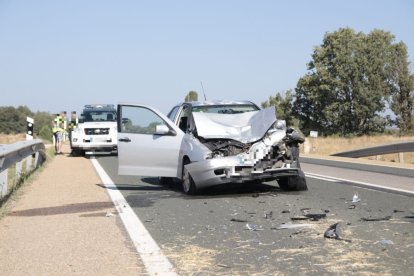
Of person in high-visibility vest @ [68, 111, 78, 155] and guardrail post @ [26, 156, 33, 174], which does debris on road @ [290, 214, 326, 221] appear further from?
person in high-visibility vest @ [68, 111, 78, 155]

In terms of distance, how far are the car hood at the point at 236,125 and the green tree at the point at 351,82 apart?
160ft

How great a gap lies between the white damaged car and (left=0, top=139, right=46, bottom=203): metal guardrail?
2.01m

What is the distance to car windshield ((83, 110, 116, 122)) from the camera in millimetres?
23123

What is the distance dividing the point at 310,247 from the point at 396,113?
5624 cm

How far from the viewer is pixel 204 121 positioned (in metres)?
9.70

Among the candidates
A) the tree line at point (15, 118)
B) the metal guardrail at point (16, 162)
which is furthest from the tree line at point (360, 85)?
the tree line at point (15, 118)

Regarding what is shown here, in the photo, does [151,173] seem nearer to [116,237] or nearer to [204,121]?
[204,121]

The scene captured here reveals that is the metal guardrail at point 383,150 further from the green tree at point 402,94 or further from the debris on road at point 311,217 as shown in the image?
the green tree at point 402,94

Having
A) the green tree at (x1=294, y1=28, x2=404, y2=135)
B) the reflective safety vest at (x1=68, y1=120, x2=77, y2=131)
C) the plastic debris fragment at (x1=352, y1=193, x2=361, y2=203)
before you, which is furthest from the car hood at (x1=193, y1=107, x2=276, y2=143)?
the green tree at (x1=294, y1=28, x2=404, y2=135)

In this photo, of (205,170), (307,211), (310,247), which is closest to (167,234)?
(310,247)

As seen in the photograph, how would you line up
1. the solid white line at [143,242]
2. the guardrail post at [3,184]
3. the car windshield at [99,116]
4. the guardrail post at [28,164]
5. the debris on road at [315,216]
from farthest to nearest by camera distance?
1. the car windshield at [99,116]
2. the guardrail post at [28,164]
3. the guardrail post at [3,184]
4. the debris on road at [315,216]
5. the solid white line at [143,242]

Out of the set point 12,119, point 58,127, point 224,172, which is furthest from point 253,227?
point 12,119

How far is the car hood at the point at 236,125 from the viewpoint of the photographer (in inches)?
363

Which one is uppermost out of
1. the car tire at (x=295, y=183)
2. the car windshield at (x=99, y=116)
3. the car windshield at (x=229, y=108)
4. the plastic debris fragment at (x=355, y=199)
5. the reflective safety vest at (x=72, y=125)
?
the car windshield at (x=99, y=116)
